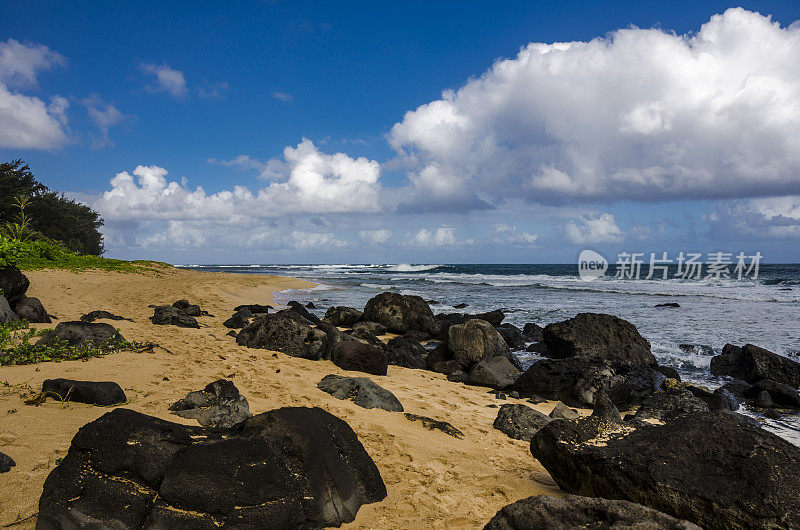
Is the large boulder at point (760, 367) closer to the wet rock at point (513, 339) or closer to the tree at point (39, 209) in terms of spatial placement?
the wet rock at point (513, 339)

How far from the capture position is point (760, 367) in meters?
9.46

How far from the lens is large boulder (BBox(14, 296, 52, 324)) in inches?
356

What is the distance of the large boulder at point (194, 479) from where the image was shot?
2541 millimetres

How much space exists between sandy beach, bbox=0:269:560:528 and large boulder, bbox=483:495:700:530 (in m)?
0.99

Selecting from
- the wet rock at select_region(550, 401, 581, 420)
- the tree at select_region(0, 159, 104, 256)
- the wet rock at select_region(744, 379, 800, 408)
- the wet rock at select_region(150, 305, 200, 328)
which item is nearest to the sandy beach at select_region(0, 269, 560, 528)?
the wet rock at select_region(550, 401, 581, 420)

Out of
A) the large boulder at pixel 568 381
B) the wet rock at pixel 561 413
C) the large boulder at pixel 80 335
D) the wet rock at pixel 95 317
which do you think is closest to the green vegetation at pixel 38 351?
the large boulder at pixel 80 335

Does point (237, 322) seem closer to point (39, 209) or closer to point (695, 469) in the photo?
point (695, 469)

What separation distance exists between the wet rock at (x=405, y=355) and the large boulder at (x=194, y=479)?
7.28m

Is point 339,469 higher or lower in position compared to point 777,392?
higher

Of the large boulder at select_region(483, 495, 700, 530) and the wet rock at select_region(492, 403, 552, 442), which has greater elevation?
the large boulder at select_region(483, 495, 700, 530)

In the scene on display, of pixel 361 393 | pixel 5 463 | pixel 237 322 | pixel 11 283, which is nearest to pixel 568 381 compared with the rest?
pixel 361 393

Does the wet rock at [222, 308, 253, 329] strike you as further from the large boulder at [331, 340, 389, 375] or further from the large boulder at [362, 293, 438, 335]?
the large boulder at [331, 340, 389, 375]

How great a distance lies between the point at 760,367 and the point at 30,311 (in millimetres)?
15546

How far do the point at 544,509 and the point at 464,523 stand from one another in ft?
3.67
